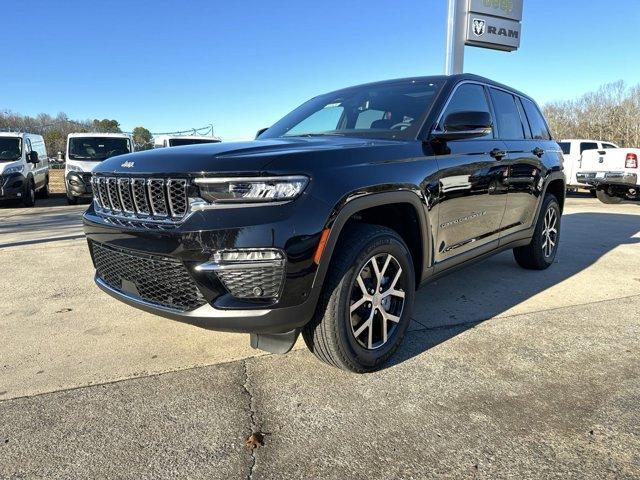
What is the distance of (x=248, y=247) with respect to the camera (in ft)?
7.34

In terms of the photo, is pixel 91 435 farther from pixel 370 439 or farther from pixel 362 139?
pixel 362 139

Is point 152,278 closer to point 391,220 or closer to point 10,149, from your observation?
point 391,220

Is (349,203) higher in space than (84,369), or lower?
higher

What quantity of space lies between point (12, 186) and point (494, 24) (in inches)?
508

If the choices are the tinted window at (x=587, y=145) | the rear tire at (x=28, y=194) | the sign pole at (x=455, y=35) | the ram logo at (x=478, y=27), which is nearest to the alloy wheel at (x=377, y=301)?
the sign pole at (x=455, y=35)

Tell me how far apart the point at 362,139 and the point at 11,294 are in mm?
3534

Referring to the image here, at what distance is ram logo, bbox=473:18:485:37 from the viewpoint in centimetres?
1220

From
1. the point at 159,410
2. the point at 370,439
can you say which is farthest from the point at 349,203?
the point at 159,410

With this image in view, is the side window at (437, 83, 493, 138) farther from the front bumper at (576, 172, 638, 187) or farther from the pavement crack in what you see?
the front bumper at (576, 172, 638, 187)

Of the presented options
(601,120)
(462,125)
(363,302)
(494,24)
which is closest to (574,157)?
(494,24)

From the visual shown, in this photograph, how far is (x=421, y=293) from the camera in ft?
14.6

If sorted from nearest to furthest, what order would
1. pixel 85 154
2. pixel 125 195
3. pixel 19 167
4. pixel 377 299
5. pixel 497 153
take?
pixel 125 195 → pixel 377 299 → pixel 497 153 → pixel 19 167 → pixel 85 154

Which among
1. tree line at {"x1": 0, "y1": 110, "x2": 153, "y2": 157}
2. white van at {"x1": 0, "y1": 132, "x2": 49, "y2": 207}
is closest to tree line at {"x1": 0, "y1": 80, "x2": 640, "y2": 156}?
tree line at {"x1": 0, "y1": 110, "x2": 153, "y2": 157}

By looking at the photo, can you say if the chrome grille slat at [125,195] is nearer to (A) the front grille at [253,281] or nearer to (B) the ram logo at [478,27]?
(A) the front grille at [253,281]
